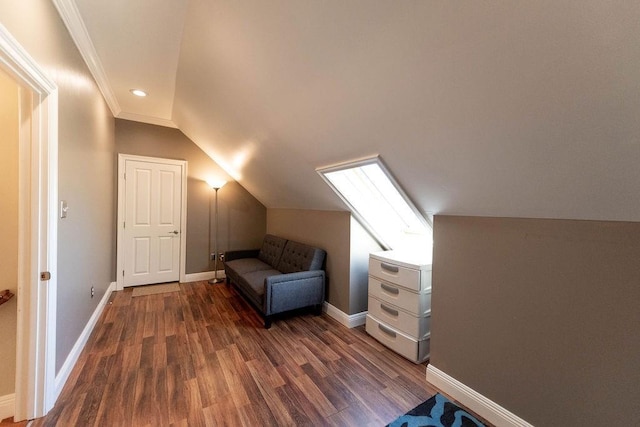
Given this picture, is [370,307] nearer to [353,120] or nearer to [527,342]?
[527,342]

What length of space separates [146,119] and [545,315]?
4988 millimetres

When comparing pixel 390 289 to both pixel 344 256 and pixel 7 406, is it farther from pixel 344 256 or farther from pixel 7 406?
pixel 7 406

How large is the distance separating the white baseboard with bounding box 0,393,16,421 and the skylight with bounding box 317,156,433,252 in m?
2.54

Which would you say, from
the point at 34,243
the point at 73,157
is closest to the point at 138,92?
the point at 73,157

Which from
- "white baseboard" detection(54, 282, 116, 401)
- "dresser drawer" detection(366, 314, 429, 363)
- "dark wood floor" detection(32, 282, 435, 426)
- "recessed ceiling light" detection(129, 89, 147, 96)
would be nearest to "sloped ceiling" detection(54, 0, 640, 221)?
"recessed ceiling light" detection(129, 89, 147, 96)

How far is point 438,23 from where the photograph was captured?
93cm

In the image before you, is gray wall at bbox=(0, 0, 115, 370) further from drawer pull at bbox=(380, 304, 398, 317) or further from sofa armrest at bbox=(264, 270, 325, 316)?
drawer pull at bbox=(380, 304, 398, 317)

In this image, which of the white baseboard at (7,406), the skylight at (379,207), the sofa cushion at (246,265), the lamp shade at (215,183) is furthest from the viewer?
the lamp shade at (215,183)

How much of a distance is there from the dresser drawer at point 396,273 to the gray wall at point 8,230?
102 inches

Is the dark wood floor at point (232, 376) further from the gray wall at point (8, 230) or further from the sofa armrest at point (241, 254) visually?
the sofa armrest at point (241, 254)

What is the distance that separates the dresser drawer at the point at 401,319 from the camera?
219 cm

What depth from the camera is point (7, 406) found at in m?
1.52

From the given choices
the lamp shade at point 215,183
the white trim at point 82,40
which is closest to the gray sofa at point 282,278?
the lamp shade at point 215,183

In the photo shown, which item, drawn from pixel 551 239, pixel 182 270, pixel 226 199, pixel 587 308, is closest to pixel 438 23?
pixel 551 239
